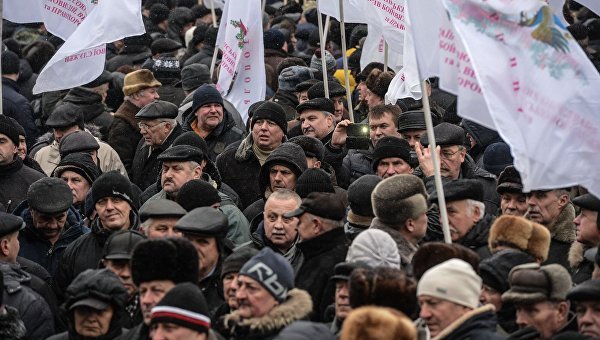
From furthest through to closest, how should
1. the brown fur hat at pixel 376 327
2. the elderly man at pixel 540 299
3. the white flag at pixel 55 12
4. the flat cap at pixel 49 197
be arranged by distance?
the white flag at pixel 55 12 < the flat cap at pixel 49 197 < the elderly man at pixel 540 299 < the brown fur hat at pixel 376 327

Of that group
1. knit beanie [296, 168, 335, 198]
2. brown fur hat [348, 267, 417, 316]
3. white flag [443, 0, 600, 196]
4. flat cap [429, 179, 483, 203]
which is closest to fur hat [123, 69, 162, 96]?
knit beanie [296, 168, 335, 198]

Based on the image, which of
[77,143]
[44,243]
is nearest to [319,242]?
[44,243]

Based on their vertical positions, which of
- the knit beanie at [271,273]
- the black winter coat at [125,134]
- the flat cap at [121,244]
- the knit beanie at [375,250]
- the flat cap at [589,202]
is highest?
the knit beanie at [271,273]

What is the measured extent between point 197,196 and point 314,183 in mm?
823

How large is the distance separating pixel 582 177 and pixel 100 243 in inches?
145

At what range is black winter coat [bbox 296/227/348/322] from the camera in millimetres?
9992

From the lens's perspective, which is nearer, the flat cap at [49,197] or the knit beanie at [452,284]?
the knit beanie at [452,284]

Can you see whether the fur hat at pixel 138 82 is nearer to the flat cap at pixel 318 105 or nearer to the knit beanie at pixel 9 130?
the flat cap at pixel 318 105

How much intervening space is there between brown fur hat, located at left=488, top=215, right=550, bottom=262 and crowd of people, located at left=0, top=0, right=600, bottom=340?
2 centimetres

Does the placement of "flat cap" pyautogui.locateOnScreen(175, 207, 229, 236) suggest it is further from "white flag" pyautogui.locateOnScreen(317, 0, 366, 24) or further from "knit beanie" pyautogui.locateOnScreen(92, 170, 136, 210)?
"white flag" pyautogui.locateOnScreen(317, 0, 366, 24)

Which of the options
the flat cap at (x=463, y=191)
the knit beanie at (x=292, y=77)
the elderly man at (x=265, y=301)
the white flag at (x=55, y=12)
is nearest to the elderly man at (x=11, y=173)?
the white flag at (x=55, y=12)

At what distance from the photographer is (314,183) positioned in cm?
1143

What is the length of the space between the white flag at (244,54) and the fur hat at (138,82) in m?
0.66

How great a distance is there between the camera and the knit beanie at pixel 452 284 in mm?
8469
